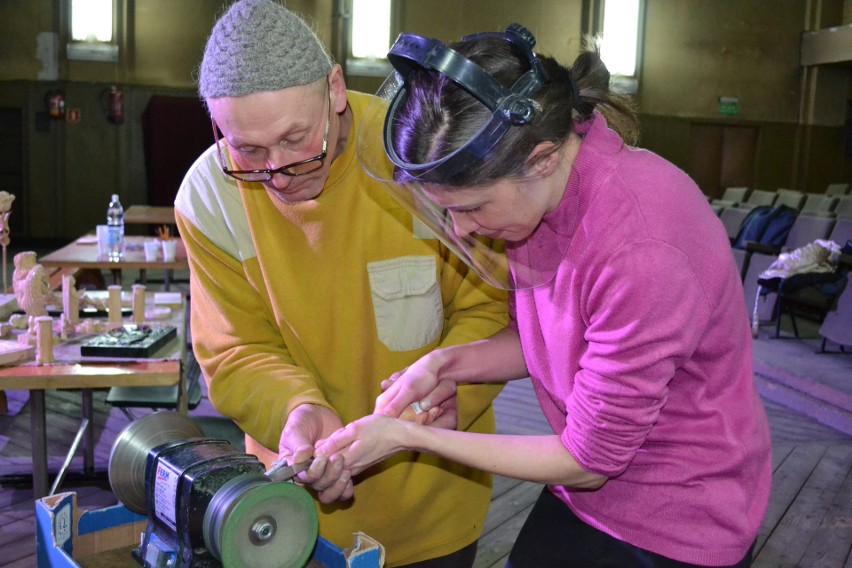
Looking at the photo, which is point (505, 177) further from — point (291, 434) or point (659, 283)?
point (291, 434)

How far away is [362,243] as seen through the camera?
149 centimetres

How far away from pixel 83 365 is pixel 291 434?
165 cm

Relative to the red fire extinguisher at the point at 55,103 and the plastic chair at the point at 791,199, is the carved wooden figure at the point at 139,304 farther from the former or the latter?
the red fire extinguisher at the point at 55,103

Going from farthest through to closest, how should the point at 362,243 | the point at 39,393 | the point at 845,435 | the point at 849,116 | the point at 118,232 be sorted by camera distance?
1. the point at 849,116
2. the point at 118,232
3. the point at 845,435
4. the point at 39,393
5. the point at 362,243

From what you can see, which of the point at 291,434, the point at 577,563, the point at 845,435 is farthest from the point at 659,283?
the point at 845,435

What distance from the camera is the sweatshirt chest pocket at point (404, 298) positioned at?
1496 millimetres

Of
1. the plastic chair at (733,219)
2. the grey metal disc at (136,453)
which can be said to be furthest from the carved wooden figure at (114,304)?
the plastic chair at (733,219)

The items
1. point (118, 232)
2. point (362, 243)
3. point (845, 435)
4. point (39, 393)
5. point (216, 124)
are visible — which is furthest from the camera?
point (118, 232)

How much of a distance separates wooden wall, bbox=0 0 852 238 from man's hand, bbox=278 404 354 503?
9723mm

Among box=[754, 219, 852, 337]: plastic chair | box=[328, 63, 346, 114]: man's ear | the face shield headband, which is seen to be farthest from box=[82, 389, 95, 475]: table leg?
box=[754, 219, 852, 337]: plastic chair

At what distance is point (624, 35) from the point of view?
1359cm

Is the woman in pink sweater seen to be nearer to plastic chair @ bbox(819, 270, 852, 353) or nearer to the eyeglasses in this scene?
the eyeglasses

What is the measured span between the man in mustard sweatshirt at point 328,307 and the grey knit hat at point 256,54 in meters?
0.03

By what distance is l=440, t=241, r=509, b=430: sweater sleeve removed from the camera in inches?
62.2
